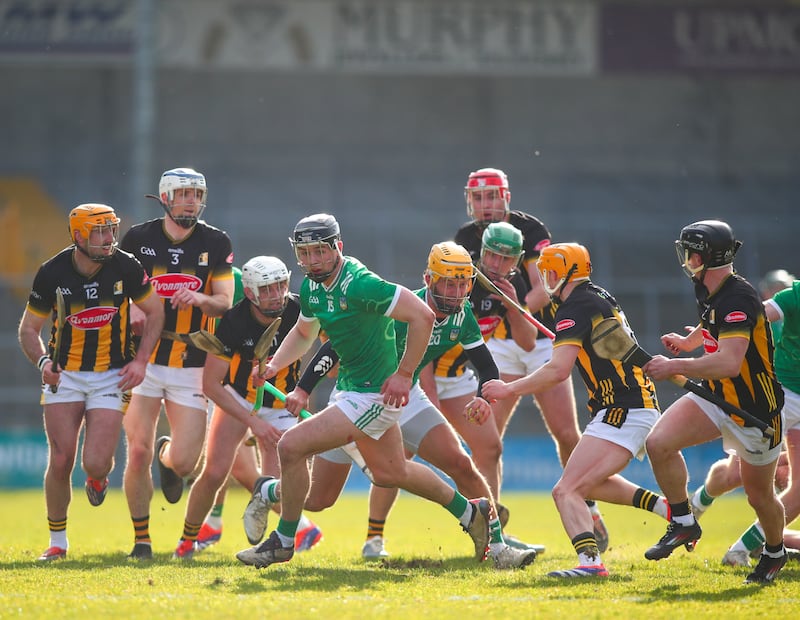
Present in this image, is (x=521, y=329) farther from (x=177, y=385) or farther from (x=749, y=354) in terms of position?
(x=177, y=385)

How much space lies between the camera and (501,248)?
29.4ft

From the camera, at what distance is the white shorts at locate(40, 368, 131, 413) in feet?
28.2

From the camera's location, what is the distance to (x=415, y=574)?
778cm

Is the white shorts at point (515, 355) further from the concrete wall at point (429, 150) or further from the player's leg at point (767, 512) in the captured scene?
the concrete wall at point (429, 150)

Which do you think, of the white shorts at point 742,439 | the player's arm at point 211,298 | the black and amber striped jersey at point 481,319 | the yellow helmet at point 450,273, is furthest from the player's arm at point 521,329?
the white shorts at point 742,439

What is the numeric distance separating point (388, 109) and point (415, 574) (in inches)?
846

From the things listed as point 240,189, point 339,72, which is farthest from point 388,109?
point 240,189

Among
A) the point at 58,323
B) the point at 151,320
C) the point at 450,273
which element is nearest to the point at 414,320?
the point at 450,273

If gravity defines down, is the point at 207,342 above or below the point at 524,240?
below

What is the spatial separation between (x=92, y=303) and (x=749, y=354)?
4492 mm

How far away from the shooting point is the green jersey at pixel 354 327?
24.0ft

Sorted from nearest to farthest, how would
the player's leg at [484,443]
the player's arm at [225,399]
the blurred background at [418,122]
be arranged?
1. the player's arm at [225,399]
2. the player's leg at [484,443]
3. the blurred background at [418,122]

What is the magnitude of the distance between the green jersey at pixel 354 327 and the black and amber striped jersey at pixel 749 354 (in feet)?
6.31

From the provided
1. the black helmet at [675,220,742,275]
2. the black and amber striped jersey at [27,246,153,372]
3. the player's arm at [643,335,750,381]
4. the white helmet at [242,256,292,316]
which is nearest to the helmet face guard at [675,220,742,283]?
the black helmet at [675,220,742,275]
